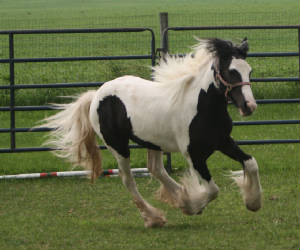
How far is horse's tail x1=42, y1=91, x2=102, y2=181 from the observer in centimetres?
703

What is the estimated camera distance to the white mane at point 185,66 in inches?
237

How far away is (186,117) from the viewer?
5.97 m

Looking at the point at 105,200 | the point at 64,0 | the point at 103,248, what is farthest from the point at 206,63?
the point at 64,0

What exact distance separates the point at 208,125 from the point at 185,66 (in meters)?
0.59

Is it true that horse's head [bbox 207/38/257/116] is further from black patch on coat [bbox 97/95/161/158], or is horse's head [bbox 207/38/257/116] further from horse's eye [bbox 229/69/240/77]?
black patch on coat [bbox 97/95/161/158]

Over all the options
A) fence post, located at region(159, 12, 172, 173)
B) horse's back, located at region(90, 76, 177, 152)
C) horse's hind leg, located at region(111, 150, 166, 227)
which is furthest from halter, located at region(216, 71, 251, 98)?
fence post, located at region(159, 12, 172, 173)

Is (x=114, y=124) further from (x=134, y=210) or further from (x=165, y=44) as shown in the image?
(x=165, y=44)

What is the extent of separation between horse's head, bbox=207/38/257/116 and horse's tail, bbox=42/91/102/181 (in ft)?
5.65

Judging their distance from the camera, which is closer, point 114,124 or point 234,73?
point 234,73

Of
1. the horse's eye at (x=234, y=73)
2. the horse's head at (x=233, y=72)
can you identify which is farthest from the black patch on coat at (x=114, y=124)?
the horse's eye at (x=234, y=73)

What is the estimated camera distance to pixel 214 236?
5.77 meters

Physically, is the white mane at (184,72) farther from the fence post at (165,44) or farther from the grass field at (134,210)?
the fence post at (165,44)

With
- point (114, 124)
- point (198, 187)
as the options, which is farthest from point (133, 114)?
point (198, 187)

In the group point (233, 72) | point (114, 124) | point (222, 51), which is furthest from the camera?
point (114, 124)
